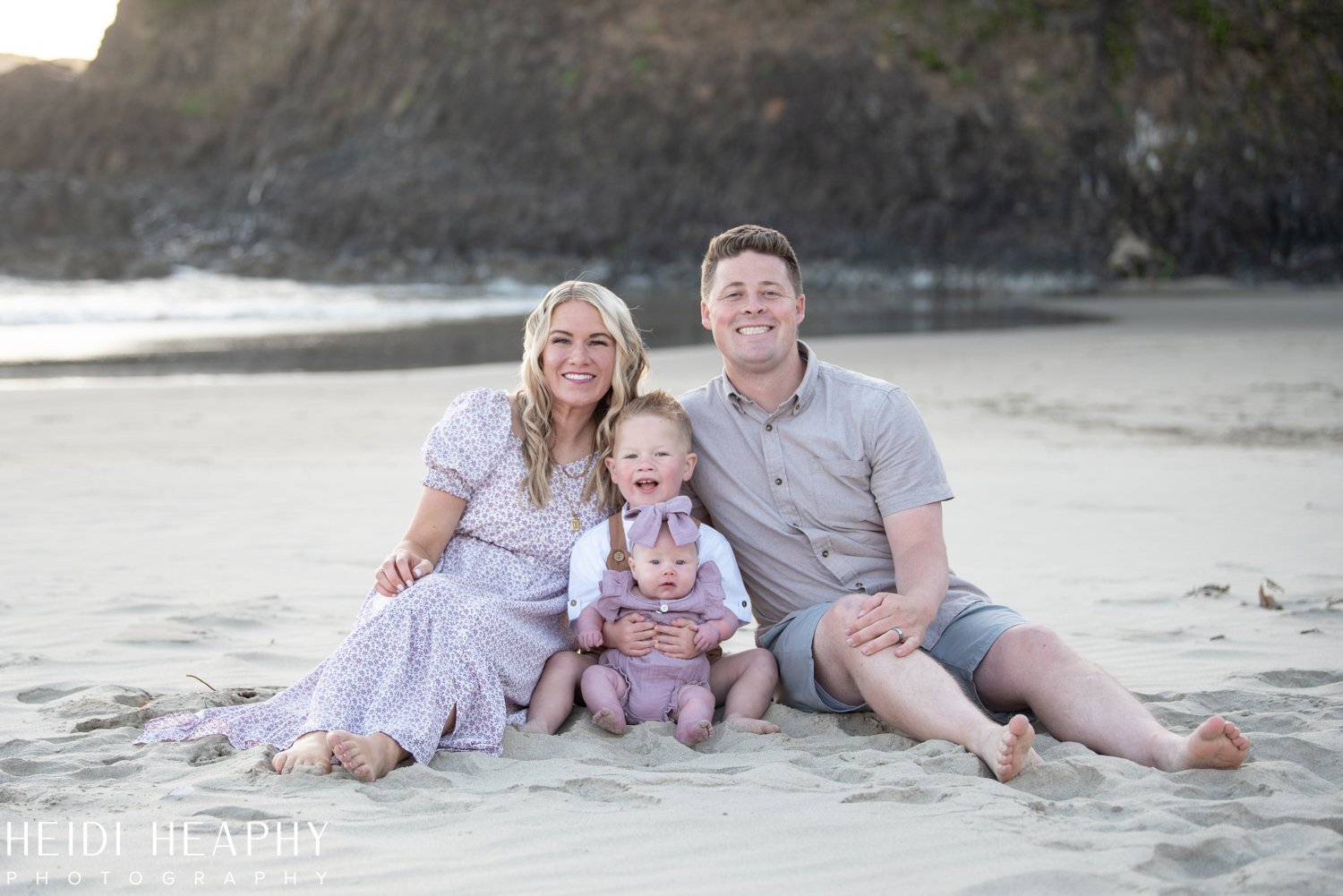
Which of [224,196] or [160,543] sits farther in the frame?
[224,196]

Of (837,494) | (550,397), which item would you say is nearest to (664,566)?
(837,494)

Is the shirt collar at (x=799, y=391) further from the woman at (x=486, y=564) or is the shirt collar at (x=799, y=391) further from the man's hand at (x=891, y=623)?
the man's hand at (x=891, y=623)

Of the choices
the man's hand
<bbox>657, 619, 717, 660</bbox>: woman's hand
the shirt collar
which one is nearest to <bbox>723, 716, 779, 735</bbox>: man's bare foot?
<bbox>657, 619, 717, 660</bbox>: woman's hand

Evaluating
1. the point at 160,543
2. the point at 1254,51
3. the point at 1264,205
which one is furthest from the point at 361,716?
the point at 1254,51

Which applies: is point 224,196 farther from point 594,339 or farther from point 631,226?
point 594,339

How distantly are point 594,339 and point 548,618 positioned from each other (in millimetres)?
799

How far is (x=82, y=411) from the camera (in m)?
9.85

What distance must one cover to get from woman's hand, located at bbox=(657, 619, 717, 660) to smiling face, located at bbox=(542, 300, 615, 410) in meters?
0.68

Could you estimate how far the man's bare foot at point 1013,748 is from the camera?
109 inches

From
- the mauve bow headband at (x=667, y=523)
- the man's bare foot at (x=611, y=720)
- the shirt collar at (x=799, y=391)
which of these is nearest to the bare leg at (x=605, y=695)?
the man's bare foot at (x=611, y=720)

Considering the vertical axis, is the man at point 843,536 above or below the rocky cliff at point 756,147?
below

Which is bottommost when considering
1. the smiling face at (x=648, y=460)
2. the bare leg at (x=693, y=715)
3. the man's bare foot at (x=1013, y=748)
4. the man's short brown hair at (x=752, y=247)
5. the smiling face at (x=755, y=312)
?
the bare leg at (x=693, y=715)

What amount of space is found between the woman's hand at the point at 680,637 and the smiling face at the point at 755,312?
0.71 m

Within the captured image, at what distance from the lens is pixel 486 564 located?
140 inches
